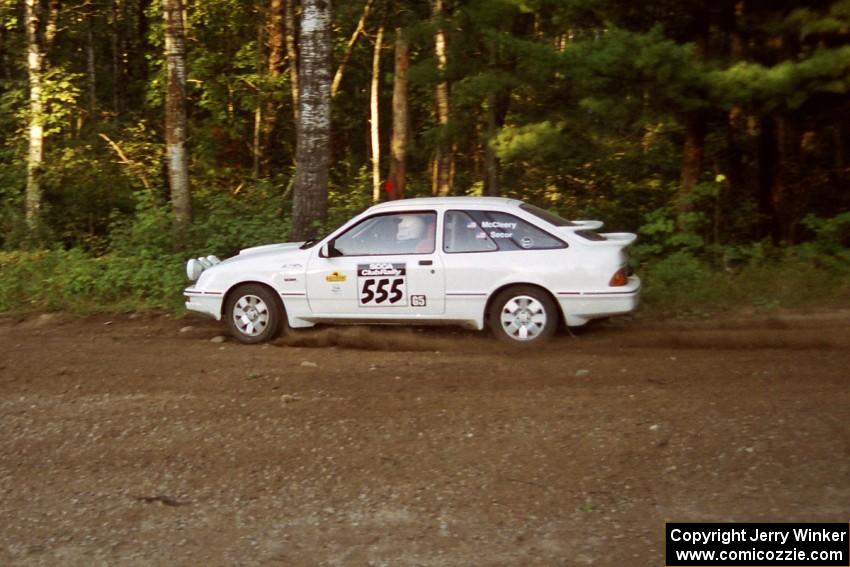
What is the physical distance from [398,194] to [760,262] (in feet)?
27.2

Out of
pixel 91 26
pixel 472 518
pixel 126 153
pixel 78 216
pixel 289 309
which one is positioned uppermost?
pixel 91 26

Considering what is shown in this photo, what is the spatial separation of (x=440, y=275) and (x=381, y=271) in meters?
0.64

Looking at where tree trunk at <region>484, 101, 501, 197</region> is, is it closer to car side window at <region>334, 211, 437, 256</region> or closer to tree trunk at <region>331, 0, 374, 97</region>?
car side window at <region>334, 211, 437, 256</region>

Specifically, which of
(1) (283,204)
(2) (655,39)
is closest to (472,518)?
(2) (655,39)

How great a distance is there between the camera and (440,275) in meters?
10.1

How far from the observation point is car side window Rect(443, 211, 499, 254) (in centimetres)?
1012

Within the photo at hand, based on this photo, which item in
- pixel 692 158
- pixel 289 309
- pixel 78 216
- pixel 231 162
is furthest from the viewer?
pixel 231 162

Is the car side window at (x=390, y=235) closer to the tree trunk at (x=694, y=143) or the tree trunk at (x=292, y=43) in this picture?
the tree trunk at (x=694, y=143)

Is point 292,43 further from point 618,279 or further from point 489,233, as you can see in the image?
point 618,279

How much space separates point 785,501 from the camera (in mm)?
5473

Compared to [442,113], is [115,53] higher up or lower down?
higher up

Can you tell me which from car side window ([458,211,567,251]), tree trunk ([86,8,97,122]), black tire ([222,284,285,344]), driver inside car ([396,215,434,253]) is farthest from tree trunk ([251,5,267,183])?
car side window ([458,211,567,251])

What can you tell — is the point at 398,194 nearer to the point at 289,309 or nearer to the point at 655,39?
the point at 655,39

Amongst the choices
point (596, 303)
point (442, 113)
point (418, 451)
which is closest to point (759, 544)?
point (418, 451)
